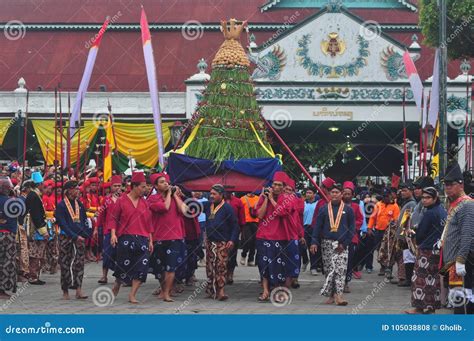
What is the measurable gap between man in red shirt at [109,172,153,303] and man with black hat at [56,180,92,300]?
0.58m

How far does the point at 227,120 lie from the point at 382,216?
4787 millimetres

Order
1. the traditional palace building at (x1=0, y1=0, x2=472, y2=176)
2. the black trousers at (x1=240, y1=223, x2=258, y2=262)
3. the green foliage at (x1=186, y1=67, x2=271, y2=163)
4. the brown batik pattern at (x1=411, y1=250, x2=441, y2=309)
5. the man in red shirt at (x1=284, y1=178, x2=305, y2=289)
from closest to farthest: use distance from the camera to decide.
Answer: the brown batik pattern at (x1=411, y1=250, x2=441, y2=309) → the man in red shirt at (x1=284, y1=178, x2=305, y2=289) → the green foliage at (x1=186, y1=67, x2=271, y2=163) → the black trousers at (x1=240, y1=223, x2=258, y2=262) → the traditional palace building at (x1=0, y1=0, x2=472, y2=176)

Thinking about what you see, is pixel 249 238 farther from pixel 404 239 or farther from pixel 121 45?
pixel 121 45

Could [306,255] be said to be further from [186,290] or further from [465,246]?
[465,246]

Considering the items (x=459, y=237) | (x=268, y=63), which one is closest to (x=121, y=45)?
(x=268, y=63)

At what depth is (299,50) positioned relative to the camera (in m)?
29.2

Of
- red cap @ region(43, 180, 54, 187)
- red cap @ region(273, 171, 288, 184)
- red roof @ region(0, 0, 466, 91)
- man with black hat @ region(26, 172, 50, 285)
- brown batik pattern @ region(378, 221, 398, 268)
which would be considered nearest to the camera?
red cap @ region(273, 171, 288, 184)

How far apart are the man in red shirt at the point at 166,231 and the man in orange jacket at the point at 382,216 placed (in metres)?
5.33

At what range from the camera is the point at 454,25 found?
1013 inches

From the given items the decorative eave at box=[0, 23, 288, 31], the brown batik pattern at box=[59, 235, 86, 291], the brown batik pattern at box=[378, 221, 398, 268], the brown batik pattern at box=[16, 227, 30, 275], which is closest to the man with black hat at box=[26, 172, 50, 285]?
the brown batik pattern at box=[16, 227, 30, 275]

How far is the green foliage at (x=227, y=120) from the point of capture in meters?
14.3

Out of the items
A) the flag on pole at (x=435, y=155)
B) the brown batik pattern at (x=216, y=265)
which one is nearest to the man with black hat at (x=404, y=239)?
the flag on pole at (x=435, y=155)

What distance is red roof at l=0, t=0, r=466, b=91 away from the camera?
34500 mm

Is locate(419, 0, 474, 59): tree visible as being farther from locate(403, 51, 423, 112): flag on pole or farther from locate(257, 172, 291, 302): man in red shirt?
locate(257, 172, 291, 302): man in red shirt
